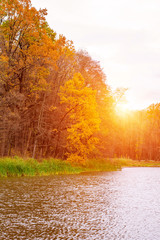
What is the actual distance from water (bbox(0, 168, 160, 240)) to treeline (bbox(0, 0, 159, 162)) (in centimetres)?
1331

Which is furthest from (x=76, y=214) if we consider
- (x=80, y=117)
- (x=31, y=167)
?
(x=80, y=117)

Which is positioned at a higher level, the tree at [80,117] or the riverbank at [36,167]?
the tree at [80,117]

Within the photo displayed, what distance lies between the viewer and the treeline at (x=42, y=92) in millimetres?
28719

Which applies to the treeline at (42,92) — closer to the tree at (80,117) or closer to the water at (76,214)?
the tree at (80,117)

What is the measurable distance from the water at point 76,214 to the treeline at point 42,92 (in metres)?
13.3

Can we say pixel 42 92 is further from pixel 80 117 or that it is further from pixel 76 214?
pixel 76 214

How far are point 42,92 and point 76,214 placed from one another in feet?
80.8

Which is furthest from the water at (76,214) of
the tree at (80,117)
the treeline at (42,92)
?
the tree at (80,117)

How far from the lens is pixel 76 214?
11.2m

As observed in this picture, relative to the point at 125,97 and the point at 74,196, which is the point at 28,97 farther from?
the point at 125,97

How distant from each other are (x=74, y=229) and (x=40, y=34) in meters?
26.2

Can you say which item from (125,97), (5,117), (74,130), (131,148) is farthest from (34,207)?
(131,148)

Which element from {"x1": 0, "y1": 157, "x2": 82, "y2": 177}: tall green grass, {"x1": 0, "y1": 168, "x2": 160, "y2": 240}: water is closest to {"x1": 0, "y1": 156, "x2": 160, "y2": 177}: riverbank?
{"x1": 0, "y1": 157, "x2": 82, "y2": 177}: tall green grass

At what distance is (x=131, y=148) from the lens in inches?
3317
